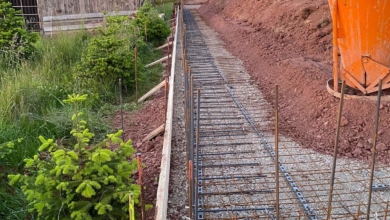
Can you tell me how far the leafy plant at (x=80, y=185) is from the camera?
9.98 ft

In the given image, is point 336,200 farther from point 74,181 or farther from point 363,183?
point 74,181

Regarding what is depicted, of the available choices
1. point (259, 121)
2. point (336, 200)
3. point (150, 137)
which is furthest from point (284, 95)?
point (336, 200)

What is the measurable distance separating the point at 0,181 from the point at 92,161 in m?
1.56

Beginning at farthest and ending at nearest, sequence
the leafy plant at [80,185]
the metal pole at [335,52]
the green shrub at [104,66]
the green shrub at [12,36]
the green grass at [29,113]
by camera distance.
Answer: the green shrub at [12,36]
the green shrub at [104,66]
the metal pole at [335,52]
the green grass at [29,113]
the leafy plant at [80,185]

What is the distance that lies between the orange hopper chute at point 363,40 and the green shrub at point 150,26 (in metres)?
5.67

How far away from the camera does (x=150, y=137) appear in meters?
5.45

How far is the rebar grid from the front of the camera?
3.89 meters

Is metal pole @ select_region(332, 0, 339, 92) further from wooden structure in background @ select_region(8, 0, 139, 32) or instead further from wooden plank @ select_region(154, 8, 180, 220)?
wooden structure in background @ select_region(8, 0, 139, 32)

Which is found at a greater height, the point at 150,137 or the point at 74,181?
the point at 74,181

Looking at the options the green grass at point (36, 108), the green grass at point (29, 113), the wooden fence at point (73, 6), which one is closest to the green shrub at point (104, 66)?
the green grass at point (36, 108)

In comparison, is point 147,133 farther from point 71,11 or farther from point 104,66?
point 71,11

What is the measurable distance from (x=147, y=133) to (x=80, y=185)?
276 cm

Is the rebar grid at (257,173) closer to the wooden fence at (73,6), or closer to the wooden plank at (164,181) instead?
the wooden plank at (164,181)

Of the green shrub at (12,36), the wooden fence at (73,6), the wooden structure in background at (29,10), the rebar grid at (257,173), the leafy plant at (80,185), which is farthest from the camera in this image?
the wooden structure in background at (29,10)
